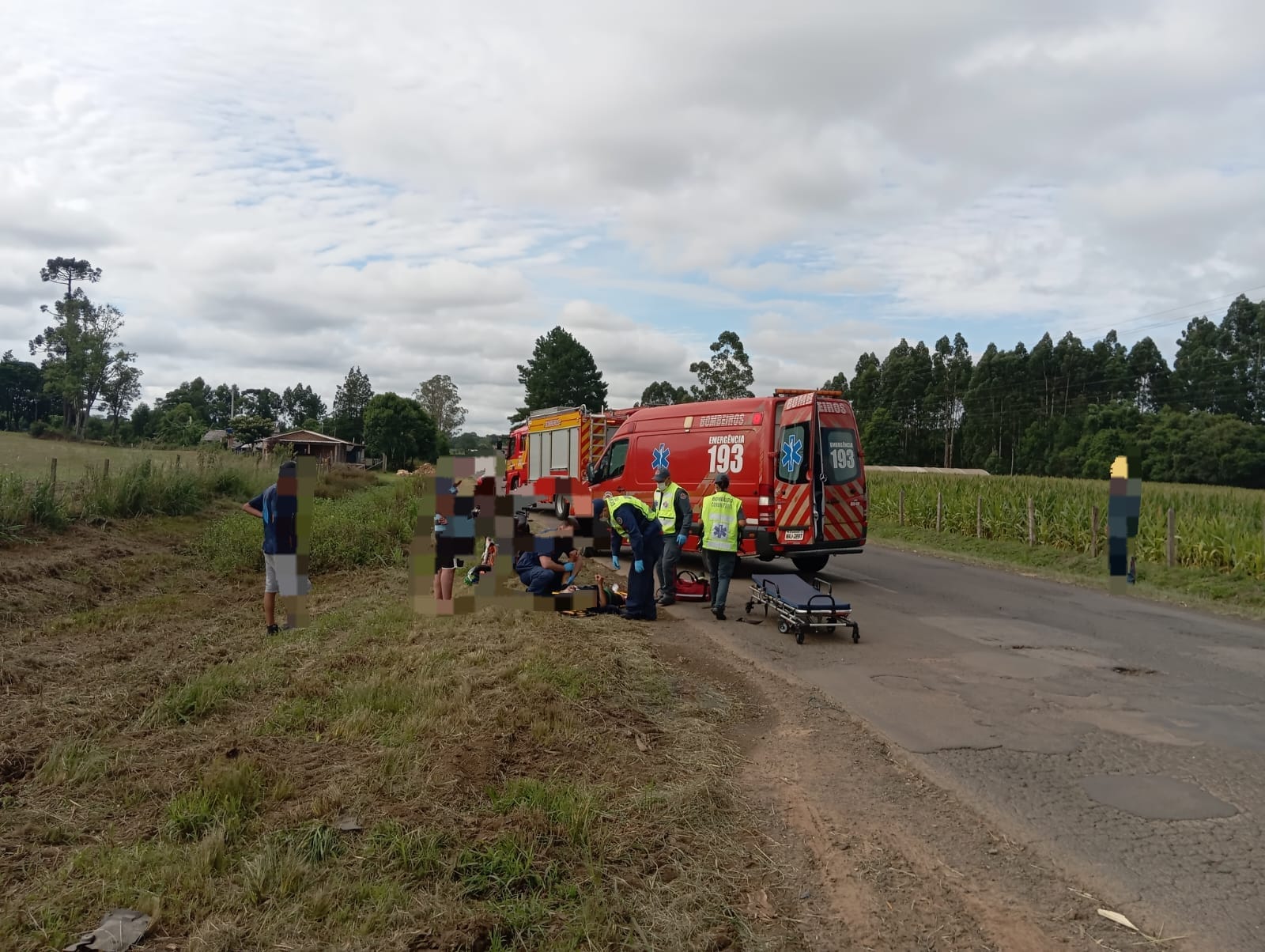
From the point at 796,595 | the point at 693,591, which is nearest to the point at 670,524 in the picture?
the point at 693,591

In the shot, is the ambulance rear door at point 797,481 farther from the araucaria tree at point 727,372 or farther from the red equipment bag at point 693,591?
the araucaria tree at point 727,372

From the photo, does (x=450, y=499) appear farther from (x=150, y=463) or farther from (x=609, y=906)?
(x=150, y=463)

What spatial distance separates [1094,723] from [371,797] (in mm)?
4839

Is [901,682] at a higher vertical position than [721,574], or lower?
lower

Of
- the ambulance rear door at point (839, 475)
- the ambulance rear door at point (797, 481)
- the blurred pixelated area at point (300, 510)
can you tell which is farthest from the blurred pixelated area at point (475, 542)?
the ambulance rear door at point (839, 475)

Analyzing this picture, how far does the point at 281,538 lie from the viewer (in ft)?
25.0

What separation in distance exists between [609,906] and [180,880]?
5.24 ft

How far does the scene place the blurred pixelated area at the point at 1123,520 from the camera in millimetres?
12664

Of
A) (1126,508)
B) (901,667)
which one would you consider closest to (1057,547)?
(1126,508)

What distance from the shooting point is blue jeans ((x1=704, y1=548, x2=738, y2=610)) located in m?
9.64

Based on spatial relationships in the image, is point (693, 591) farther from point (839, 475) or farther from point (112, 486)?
point (112, 486)

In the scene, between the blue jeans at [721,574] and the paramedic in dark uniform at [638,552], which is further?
the blue jeans at [721,574]

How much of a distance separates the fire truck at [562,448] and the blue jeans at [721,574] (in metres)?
7.66

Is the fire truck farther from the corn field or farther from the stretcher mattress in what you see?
the corn field
